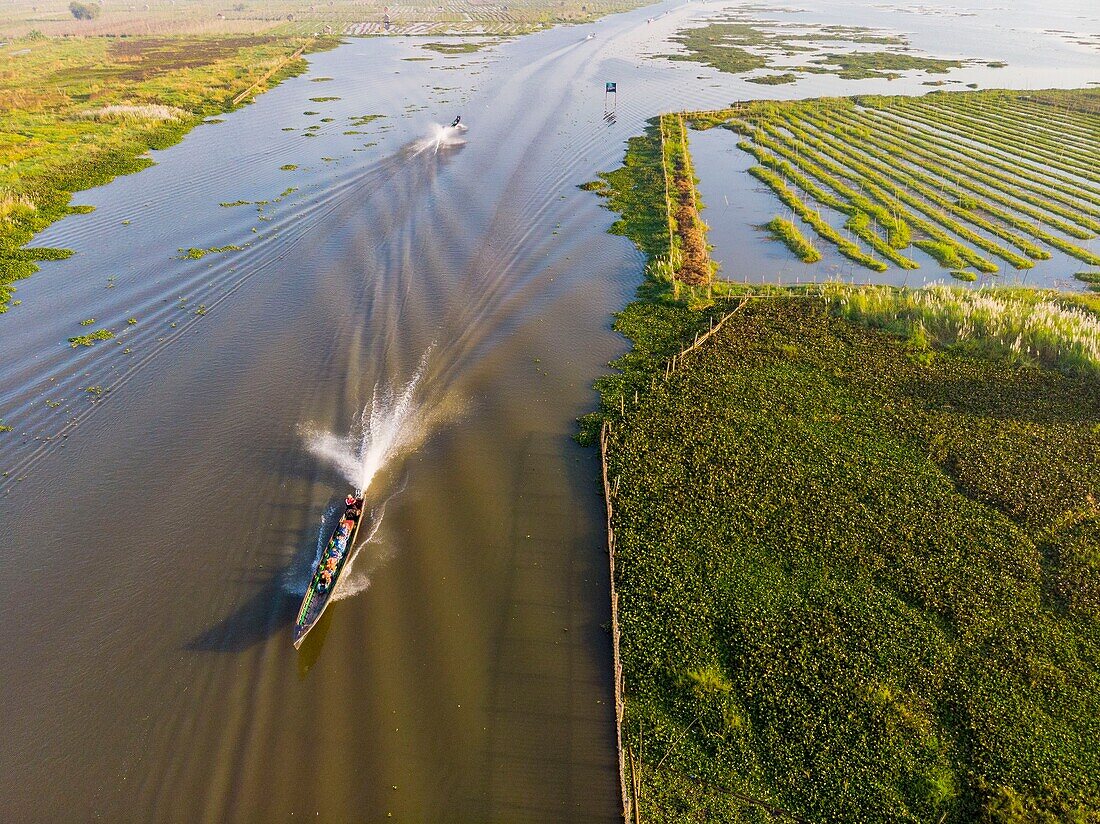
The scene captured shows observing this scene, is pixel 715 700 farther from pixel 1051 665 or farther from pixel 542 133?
pixel 542 133

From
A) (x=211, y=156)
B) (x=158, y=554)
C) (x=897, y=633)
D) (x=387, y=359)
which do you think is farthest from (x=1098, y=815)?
(x=211, y=156)

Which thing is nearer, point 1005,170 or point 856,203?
point 856,203

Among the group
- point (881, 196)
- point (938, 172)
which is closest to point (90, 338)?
point (881, 196)

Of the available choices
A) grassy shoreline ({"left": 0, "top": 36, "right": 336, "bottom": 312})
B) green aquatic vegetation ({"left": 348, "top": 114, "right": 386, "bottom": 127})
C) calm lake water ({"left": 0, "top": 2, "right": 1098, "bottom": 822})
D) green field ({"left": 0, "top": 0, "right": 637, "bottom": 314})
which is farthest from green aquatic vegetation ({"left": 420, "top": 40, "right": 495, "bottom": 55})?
calm lake water ({"left": 0, "top": 2, "right": 1098, "bottom": 822})

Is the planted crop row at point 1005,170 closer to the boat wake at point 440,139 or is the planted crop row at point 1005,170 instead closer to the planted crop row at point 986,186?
the planted crop row at point 986,186

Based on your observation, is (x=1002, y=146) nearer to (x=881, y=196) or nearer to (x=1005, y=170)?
(x=1005, y=170)
